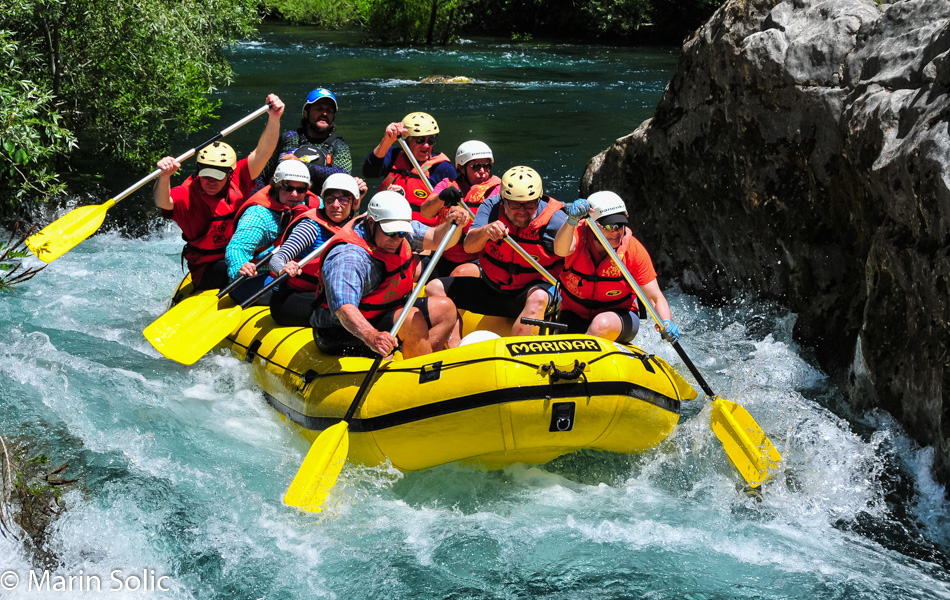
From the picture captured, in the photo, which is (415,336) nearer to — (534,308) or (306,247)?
(534,308)

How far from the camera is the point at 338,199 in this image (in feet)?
19.0

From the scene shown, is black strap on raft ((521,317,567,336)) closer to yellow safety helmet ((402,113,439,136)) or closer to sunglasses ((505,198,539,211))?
sunglasses ((505,198,539,211))

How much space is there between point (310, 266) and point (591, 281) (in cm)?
185

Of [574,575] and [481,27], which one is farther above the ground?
[481,27]

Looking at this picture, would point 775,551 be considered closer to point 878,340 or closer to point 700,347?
point 878,340

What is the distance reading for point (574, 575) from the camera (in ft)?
14.3

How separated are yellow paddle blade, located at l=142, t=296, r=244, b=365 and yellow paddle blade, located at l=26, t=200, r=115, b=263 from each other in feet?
2.83

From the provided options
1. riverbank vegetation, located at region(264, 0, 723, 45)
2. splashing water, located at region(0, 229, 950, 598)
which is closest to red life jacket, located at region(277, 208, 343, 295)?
splashing water, located at region(0, 229, 950, 598)

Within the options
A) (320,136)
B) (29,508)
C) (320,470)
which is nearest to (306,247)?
(320,136)

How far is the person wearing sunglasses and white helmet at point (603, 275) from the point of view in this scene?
5.13m

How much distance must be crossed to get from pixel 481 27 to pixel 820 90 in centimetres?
2335

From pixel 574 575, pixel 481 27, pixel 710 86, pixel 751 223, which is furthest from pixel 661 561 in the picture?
pixel 481 27

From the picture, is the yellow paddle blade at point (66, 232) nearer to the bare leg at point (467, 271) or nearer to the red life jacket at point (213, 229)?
the red life jacket at point (213, 229)

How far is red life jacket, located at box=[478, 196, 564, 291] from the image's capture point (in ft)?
18.5
